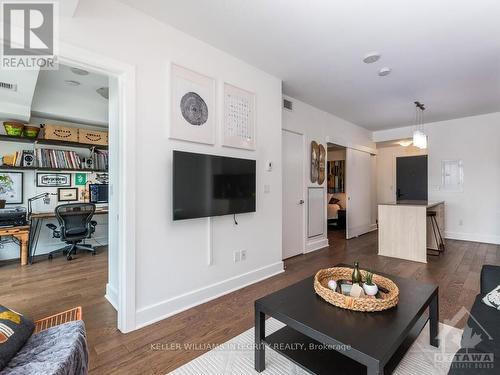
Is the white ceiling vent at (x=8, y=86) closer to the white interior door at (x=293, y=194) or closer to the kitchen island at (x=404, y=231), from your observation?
the white interior door at (x=293, y=194)

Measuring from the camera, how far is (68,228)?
4004mm

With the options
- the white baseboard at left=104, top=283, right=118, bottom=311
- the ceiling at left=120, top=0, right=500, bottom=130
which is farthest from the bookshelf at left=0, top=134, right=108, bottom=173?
the ceiling at left=120, top=0, right=500, bottom=130

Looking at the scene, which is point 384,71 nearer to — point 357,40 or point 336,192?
point 357,40

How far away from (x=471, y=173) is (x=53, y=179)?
27.2 feet

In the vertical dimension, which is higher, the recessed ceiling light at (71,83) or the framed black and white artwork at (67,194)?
the recessed ceiling light at (71,83)

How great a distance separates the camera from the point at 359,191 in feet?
19.5

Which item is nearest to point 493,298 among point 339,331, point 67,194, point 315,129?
point 339,331

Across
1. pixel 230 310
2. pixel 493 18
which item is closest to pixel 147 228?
pixel 230 310

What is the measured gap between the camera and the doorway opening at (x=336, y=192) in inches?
267

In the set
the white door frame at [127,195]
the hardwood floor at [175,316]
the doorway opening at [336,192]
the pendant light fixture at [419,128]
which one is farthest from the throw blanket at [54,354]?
the doorway opening at [336,192]

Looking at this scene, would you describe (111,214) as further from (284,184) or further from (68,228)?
(284,184)

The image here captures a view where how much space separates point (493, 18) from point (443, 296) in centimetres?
267

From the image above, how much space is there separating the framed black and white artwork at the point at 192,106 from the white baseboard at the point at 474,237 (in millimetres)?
5896

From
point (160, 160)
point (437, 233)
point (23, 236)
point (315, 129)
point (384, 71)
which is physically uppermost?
point (384, 71)
